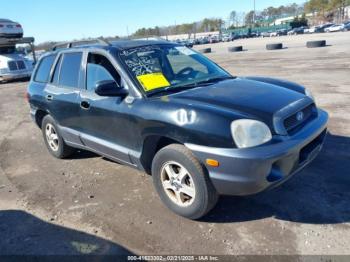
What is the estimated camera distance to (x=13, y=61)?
20578mm

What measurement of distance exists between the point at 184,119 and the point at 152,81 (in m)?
0.88

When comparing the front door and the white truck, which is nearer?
the front door

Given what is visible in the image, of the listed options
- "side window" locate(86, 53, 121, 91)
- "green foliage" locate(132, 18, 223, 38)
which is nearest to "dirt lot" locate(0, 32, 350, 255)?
"side window" locate(86, 53, 121, 91)

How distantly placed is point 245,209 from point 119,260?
4.79ft

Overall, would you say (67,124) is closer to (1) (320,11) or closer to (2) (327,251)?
(2) (327,251)

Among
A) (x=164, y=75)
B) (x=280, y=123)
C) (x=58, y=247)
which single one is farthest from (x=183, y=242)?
(x=164, y=75)

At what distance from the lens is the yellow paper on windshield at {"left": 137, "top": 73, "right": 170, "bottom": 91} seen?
Answer: 393 centimetres

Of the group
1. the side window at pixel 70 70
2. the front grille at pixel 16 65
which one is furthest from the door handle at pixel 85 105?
the front grille at pixel 16 65

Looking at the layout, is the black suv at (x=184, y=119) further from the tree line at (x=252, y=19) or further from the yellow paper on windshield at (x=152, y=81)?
the tree line at (x=252, y=19)

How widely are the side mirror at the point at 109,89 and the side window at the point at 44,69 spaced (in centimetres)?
211

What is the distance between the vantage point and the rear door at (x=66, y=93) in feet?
15.7

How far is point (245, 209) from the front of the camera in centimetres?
379

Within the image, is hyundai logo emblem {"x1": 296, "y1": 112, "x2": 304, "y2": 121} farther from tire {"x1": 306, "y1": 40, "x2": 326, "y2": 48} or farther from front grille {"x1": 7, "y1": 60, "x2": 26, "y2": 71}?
tire {"x1": 306, "y1": 40, "x2": 326, "y2": 48}

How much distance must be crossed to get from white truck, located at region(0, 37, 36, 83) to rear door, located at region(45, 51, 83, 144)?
54.3 ft
